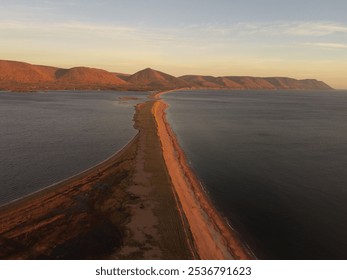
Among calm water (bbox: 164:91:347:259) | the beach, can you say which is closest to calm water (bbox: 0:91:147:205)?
the beach

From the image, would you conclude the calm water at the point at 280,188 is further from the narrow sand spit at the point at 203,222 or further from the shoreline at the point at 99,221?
the shoreline at the point at 99,221

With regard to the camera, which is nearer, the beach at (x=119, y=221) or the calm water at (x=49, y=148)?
the beach at (x=119, y=221)

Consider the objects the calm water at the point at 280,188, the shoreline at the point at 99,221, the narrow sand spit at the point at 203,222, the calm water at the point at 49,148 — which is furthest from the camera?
the calm water at the point at 49,148

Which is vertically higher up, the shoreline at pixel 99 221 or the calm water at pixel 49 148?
the calm water at pixel 49 148

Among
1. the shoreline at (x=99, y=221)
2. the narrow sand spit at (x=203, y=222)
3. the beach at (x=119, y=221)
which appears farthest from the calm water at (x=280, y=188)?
the shoreline at (x=99, y=221)

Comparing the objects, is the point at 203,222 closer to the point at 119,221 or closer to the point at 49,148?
the point at 119,221
